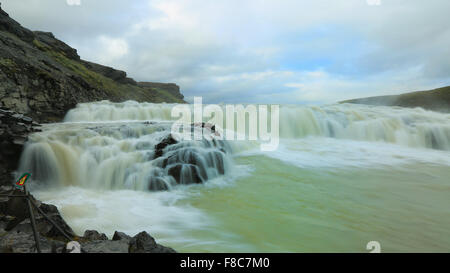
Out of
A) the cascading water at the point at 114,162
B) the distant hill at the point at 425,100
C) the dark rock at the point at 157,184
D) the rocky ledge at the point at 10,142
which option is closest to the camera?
the rocky ledge at the point at 10,142

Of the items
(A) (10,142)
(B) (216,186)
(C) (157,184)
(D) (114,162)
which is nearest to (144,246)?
(C) (157,184)

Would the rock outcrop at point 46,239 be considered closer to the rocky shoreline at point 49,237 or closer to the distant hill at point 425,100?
the rocky shoreline at point 49,237

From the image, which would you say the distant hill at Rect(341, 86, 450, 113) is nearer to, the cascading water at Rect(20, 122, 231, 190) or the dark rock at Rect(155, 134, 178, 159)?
the cascading water at Rect(20, 122, 231, 190)

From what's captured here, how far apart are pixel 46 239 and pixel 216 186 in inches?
156

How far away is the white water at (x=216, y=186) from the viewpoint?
360cm

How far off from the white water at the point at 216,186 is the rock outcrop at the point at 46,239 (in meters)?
0.85

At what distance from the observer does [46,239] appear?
2275mm

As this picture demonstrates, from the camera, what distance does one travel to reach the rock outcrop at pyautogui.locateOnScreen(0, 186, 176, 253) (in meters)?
2.13

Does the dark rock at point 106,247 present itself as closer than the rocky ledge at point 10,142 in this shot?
Yes

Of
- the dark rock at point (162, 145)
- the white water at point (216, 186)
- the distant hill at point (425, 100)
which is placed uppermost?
the distant hill at point (425, 100)

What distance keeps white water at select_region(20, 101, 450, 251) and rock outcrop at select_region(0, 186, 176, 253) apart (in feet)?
2.78

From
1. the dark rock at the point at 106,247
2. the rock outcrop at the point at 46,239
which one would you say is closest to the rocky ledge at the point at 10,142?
the rock outcrop at the point at 46,239

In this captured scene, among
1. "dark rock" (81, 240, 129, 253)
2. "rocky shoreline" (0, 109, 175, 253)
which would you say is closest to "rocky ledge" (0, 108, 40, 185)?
"rocky shoreline" (0, 109, 175, 253)

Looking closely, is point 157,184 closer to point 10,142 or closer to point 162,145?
point 162,145
